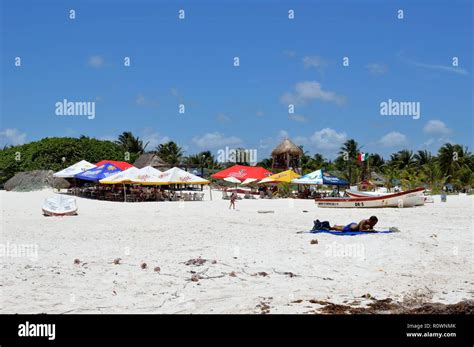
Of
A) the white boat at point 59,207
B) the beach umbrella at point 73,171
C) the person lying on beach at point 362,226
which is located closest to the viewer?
the person lying on beach at point 362,226

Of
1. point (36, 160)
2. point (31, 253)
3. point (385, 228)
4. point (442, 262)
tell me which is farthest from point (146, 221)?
point (36, 160)

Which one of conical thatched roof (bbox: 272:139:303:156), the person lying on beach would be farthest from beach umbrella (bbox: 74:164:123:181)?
the person lying on beach

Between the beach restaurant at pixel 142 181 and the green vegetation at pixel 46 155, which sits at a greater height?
the green vegetation at pixel 46 155

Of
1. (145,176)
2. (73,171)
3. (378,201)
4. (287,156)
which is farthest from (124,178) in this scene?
(287,156)

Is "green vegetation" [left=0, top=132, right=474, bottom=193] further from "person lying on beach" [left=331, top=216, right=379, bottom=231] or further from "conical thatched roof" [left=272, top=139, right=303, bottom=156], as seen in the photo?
"person lying on beach" [left=331, top=216, right=379, bottom=231]

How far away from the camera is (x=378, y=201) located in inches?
865

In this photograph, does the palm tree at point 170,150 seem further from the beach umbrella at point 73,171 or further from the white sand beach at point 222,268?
the white sand beach at point 222,268

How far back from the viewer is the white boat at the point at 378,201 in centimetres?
2178

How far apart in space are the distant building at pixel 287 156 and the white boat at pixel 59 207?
99.7 feet

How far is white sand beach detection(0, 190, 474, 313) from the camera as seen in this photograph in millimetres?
6461

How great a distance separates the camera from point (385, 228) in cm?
1391

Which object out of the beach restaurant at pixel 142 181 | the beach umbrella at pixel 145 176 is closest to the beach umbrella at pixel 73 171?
the beach restaurant at pixel 142 181

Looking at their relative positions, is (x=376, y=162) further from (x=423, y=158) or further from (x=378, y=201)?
(x=378, y=201)
